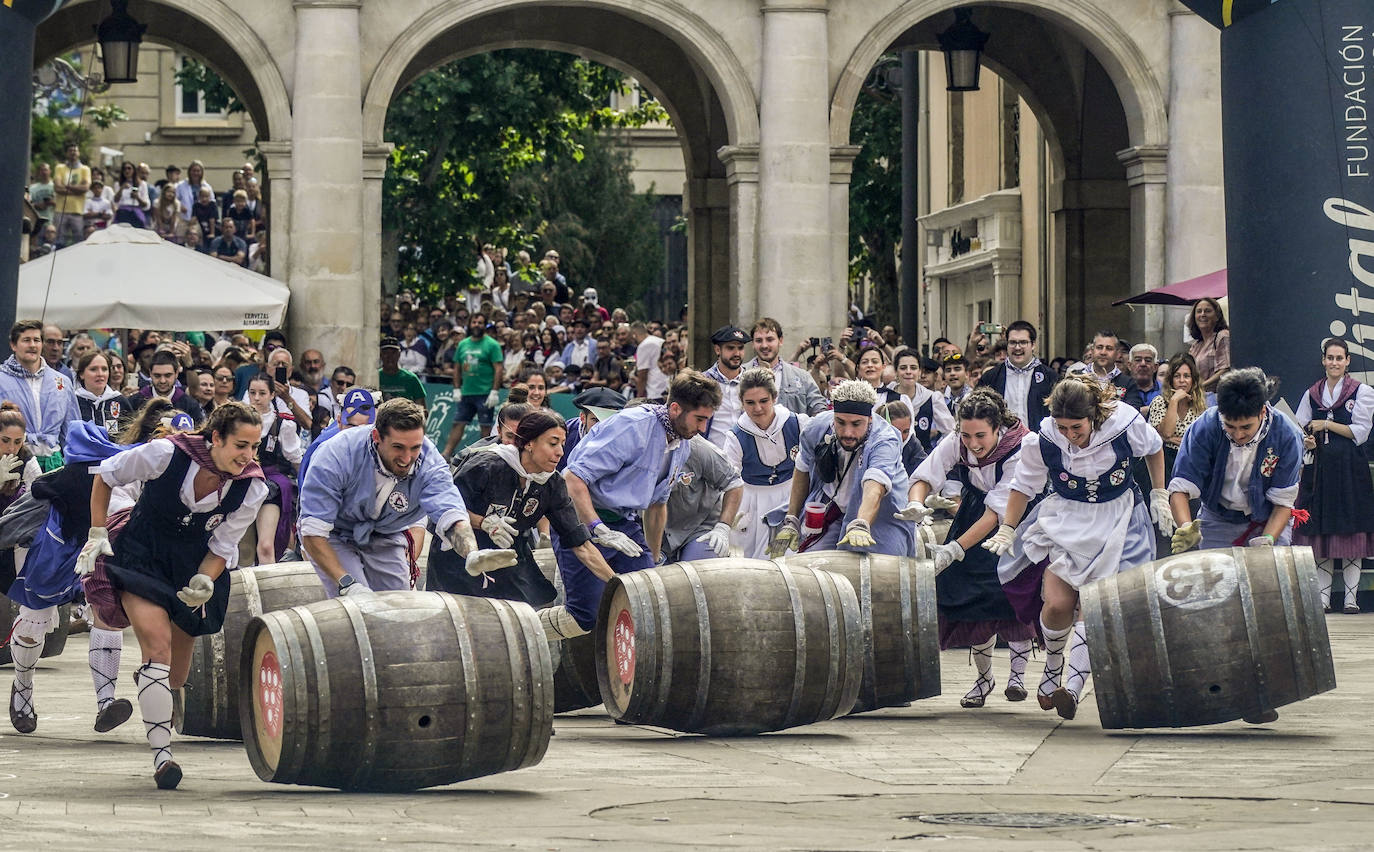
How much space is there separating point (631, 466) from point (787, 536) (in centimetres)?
98

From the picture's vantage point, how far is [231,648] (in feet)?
34.3

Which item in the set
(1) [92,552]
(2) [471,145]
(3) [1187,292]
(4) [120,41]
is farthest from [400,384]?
(2) [471,145]

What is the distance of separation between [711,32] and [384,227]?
1546cm

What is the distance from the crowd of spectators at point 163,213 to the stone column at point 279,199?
523 cm

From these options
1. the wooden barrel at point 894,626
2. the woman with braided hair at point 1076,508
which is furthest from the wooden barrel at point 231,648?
the woman with braided hair at point 1076,508

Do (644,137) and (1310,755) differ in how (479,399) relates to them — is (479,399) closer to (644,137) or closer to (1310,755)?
(1310,755)

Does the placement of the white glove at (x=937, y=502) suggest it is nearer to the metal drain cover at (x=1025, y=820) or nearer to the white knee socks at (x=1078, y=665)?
the white knee socks at (x=1078, y=665)

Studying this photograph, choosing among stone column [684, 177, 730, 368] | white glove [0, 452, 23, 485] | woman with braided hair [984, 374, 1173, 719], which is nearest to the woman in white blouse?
woman with braided hair [984, 374, 1173, 719]

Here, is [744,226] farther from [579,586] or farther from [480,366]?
[579,586]

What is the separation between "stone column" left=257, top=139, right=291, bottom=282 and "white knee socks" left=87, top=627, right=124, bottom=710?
12.5 metres

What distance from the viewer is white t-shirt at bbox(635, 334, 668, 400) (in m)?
22.8

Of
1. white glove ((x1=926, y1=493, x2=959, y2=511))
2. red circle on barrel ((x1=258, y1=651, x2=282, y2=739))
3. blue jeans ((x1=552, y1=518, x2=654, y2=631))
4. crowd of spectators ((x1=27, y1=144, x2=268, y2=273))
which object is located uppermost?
crowd of spectators ((x1=27, y1=144, x2=268, y2=273))

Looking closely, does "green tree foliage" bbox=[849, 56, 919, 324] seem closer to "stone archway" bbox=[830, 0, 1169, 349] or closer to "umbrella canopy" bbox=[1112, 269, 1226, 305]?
"stone archway" bbox=[830, 0, 1169, 349]

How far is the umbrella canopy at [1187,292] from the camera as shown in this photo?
70.8 ft
